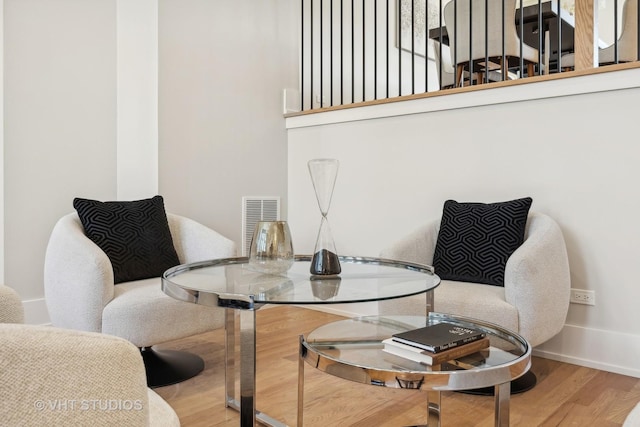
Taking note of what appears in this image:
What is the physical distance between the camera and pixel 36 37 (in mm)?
2592

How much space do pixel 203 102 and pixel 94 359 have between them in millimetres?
2878

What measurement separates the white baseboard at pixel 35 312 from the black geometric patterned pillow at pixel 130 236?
726mm

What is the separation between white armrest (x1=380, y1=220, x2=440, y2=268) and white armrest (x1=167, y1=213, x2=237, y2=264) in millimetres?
798

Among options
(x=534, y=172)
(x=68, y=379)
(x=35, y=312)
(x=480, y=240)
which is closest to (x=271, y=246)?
(x=68, y=379)

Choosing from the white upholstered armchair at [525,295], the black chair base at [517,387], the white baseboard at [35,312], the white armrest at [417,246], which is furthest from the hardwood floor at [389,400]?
the white baseboard at [35,312]

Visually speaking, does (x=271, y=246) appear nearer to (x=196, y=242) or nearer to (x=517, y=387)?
(x=196, y=242)

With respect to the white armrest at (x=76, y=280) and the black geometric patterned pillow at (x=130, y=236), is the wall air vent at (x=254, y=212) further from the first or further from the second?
the white armrest at (x=76, y=280)

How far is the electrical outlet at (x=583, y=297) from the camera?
238 centimetres

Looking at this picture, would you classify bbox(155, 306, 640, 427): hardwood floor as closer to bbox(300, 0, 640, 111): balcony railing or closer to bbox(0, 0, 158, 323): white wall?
bbox(0, 0, 158, 323): white wall

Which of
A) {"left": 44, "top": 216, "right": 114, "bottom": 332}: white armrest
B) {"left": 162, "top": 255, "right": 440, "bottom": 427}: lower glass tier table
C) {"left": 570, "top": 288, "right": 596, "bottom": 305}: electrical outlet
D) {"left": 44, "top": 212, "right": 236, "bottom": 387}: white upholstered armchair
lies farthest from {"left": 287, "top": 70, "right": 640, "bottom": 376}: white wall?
{"left": 44, "top": 216, "right": 114, "bottom": 332}: white armrest

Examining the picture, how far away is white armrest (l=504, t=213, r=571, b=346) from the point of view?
1942 mm

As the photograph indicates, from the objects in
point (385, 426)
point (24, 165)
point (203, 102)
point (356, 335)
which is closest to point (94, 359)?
point (356, 335)

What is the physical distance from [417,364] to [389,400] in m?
0.87

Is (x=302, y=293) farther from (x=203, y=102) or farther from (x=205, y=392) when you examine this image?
(x=203, y=102)
